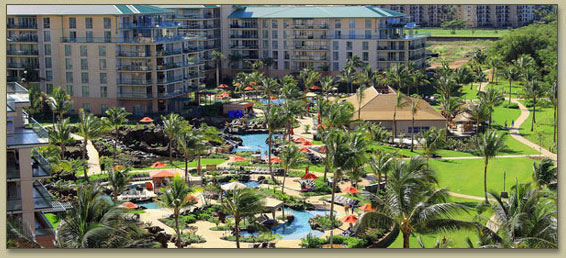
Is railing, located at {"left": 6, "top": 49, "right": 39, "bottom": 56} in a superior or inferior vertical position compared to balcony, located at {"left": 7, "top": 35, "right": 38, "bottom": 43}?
inferior

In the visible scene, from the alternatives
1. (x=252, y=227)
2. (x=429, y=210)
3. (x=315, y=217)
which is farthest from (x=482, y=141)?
(x=429, y=210)

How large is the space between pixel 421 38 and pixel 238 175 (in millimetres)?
62891

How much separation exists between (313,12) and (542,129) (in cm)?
4578

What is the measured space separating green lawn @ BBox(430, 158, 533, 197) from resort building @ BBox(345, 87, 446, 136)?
10.9 m

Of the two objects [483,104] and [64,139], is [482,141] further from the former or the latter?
[64,139]

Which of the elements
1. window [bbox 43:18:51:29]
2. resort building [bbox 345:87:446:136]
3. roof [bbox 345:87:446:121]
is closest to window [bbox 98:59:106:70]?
window [bbox 43:18:51:29]

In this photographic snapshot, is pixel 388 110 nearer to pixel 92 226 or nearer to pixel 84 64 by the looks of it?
pixel 84 64

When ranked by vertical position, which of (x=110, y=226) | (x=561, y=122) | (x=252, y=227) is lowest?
(x=252, y=227)

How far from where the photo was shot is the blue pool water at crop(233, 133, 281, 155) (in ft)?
260

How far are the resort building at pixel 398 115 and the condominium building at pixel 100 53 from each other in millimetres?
23493

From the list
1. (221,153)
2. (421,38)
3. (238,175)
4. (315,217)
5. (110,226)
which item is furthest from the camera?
(421,38)

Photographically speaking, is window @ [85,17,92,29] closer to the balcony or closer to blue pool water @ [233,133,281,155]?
the balcony

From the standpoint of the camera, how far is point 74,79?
96.2 metres

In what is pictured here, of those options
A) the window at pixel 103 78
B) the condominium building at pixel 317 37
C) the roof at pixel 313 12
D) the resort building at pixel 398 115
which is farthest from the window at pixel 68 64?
the roof at pixel 313 12
